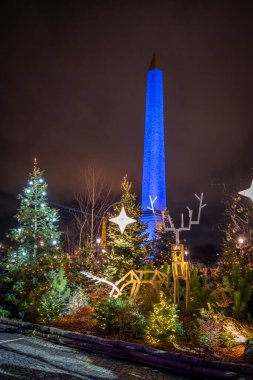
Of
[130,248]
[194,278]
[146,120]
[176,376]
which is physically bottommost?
[176,376]

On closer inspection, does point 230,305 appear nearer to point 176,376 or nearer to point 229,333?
point 229,333

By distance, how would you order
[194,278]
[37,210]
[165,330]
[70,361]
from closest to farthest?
[70,361] < [165,330] < [194,278] < [37,210]

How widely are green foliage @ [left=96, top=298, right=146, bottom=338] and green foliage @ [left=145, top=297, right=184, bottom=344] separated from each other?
1.06ft

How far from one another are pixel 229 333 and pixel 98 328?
3.97 meters

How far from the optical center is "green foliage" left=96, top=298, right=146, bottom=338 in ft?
32.3

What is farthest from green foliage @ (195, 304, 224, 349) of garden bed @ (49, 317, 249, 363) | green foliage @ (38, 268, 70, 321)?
green foliage @ (38, 268, 70, 321)

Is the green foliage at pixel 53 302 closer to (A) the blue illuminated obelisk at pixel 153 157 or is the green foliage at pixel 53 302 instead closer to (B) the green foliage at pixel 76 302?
(B) the green foliage at pixel 76 302

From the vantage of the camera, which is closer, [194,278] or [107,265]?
[194,278]

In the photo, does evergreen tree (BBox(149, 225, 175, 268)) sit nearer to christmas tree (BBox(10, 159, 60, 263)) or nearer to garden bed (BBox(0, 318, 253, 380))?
christmas tree (BBox(10, 159, 60, 263))

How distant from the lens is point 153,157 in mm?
39562

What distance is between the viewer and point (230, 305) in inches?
396

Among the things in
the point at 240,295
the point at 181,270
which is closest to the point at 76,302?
the point at 181,270

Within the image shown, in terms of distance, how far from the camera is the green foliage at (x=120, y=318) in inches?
387

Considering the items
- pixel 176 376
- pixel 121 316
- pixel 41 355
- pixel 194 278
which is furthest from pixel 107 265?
pixel 176 376
